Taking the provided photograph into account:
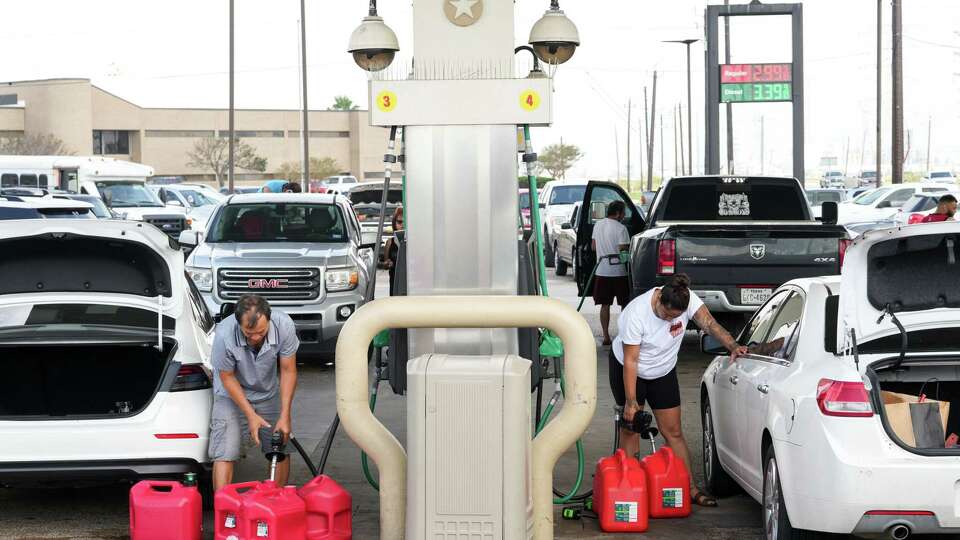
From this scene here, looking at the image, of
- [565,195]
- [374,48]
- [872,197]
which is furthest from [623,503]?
[872,197]

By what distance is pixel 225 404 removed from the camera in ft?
26.5

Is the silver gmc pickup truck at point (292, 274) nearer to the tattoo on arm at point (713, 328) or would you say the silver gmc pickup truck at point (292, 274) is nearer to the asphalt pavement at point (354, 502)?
the asphalt pavement at point (354, 502)

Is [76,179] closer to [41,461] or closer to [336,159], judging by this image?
[41,461]

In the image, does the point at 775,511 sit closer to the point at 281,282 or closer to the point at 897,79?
the point at 281,282

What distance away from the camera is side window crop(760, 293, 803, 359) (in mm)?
7309

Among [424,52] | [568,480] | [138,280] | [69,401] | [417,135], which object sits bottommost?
[568,480]

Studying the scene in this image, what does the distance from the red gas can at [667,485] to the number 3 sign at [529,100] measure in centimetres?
223

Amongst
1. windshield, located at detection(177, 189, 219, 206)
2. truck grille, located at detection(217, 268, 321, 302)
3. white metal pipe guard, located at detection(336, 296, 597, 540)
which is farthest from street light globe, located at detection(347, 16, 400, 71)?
windshield, located at detection(177, 189, 219, 206)

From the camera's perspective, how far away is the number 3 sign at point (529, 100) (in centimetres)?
A: 779

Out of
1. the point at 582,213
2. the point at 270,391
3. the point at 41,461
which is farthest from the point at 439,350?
the point at 582,213

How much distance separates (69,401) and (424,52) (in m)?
3.40

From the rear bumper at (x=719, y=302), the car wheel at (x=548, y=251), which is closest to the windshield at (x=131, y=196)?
the car wheel at (x=548, y=251)

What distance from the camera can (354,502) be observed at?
8.92 m

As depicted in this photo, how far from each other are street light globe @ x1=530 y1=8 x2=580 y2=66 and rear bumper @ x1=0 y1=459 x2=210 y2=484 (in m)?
3.27
